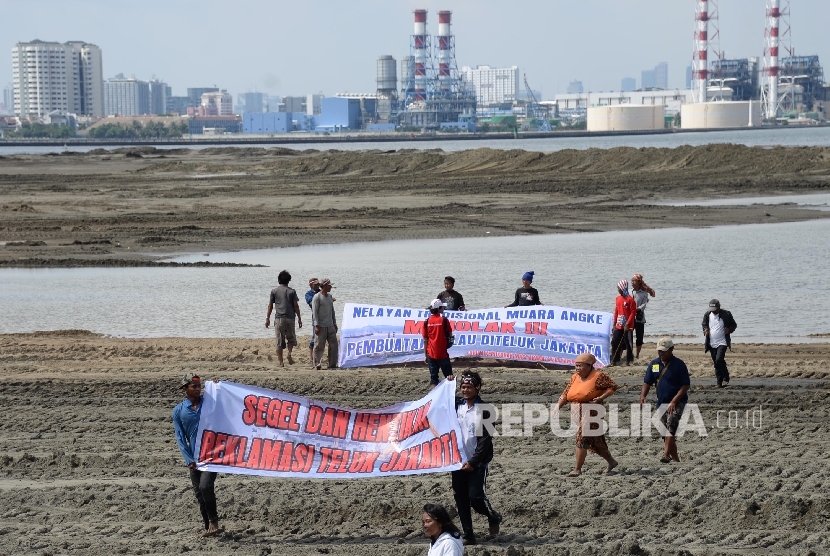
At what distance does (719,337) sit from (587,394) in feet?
15.2

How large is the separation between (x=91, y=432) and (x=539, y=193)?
36296mm

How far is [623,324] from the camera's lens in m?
15.0

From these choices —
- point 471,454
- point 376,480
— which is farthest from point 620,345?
point 471,454

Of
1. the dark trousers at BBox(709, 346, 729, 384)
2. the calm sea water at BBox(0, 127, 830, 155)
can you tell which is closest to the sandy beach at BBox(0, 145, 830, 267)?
the dark trousers at BBox(709, 346, 729, 384)

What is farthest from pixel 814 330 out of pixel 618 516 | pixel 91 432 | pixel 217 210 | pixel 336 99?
pixel 336 99

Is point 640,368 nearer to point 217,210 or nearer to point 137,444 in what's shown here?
point 137,444

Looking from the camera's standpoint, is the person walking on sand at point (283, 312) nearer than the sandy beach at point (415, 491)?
No

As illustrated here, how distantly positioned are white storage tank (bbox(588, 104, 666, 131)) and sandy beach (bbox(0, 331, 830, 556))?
165m

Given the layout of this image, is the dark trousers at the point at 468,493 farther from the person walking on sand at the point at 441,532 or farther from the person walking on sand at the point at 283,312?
the person walking on sand at the point at 283,312

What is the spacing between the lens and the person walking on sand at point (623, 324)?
15055mm

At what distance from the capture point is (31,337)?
62.0 feet

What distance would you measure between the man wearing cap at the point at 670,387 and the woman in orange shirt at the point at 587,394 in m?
0.67

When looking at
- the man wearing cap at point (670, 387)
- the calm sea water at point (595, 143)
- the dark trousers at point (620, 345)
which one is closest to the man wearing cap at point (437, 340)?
the dark trousers at point (620, 345)

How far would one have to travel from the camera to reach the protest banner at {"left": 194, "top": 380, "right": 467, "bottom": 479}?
8.72 m
